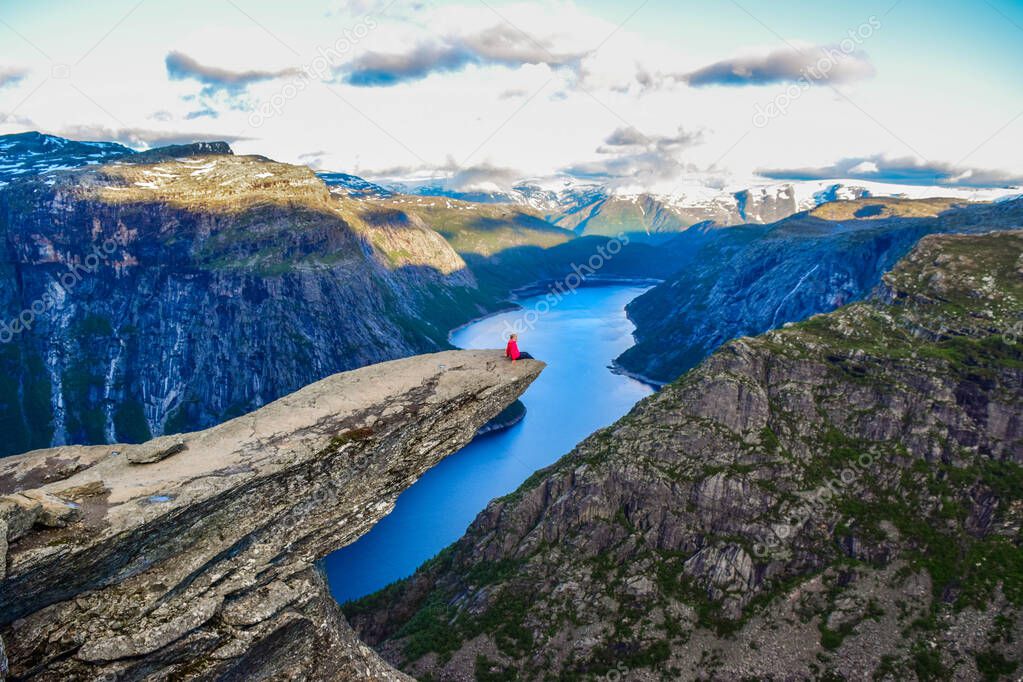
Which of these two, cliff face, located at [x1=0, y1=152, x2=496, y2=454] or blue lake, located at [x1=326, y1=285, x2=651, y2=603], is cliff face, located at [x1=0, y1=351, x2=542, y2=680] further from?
cliff face, located at [x1=0, y1=152, x2=496, y2=454]

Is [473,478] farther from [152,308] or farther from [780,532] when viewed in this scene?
[152,308]

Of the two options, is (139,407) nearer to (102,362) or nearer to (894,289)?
(102,362)

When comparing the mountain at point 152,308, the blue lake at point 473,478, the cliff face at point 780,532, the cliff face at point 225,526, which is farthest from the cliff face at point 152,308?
the cliff face at point 225,526

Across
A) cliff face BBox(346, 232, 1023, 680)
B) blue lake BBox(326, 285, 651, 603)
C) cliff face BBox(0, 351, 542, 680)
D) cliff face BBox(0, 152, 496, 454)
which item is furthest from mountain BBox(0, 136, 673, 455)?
cliff face BBox(0, 351, 542, 680)

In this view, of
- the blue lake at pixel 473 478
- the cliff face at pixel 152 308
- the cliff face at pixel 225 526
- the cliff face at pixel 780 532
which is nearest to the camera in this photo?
the cliff face at pixel 225 526

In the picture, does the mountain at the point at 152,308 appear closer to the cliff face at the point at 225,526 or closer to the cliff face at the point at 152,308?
the cliff face at the point at 152,308

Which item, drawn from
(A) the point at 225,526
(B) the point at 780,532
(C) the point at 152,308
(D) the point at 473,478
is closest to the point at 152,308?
(C) the point at 152,308
